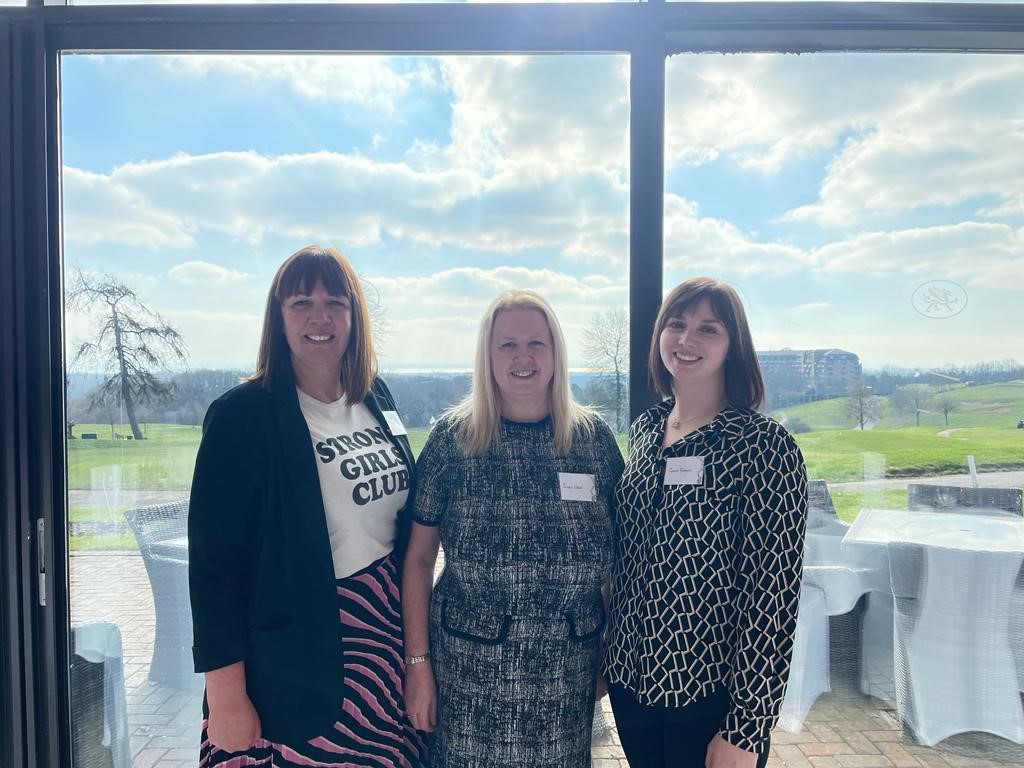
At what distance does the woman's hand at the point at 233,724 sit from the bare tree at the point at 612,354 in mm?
1241

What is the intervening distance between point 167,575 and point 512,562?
1.25 meters

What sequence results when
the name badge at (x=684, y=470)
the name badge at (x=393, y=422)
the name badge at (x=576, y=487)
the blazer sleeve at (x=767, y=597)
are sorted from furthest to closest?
the name badge at (x=393, y=422), the name badge at (x=576, y=487), the name badge at (x=684, y=470), the blazer sleeve at (x=767, y=597)

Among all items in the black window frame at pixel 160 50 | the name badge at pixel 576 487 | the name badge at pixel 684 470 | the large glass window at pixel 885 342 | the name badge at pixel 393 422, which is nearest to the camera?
the name badge at pixel 684 470

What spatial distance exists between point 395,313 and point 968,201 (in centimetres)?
188

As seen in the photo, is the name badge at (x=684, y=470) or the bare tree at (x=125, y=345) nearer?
the name badge at (x=684, y=470)

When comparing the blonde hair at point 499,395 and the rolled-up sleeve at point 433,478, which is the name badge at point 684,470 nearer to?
the blonde hair at point 499,395

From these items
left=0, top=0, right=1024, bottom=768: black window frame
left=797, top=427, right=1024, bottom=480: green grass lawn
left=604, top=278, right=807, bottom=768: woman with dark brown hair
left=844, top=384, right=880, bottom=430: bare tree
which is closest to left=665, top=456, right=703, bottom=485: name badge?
left=604, top=278, right=807, bottom=768: woman with dark brown hair

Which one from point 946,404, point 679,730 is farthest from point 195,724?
point 946,404

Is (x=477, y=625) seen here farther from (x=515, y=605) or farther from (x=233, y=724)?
(x=233, y=724)

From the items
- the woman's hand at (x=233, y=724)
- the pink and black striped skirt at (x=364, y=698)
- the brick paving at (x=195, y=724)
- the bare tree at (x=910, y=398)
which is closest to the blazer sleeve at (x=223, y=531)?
the woman's hand at (x=233, y=724)

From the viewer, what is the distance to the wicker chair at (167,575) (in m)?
1.94

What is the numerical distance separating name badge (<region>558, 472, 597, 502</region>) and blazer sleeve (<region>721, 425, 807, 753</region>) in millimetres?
373

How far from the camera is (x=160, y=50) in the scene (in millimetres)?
1841

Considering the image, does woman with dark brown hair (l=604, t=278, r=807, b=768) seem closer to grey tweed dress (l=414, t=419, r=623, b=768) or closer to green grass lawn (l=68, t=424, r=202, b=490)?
grey tweed dress (l=414, t=419, r=623, b=768)
